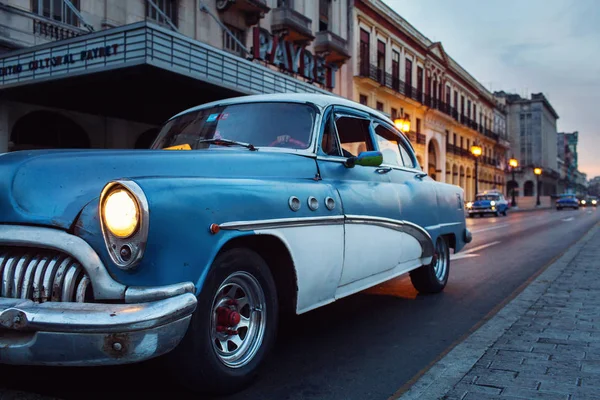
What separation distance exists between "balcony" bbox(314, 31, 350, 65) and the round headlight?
25393mm

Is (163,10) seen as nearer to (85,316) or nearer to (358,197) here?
(358,197)

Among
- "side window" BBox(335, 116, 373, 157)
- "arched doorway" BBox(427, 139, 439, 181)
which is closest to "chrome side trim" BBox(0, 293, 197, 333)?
"side window" BBox(335, 116, 373, 157)

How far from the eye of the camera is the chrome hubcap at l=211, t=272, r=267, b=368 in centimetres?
273

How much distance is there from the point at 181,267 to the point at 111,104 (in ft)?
48.3

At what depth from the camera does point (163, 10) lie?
1848cm

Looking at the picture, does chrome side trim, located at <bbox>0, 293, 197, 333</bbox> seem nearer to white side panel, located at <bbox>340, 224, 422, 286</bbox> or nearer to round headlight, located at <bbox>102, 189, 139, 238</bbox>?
round headlight, located at <bbox>102, 189, 139, 238</bbox>

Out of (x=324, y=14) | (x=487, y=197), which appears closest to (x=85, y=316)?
(x=324, y=14)

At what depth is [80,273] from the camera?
2287mm

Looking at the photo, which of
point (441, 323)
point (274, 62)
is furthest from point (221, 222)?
point (274, 62)

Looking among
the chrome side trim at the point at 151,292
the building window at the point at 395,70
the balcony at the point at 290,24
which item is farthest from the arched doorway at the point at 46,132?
the building window at the point at 395,70

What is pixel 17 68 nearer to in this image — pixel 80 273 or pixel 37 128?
pixel 37 128

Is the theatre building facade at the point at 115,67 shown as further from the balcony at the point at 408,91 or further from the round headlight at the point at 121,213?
the balcony at the point at 408,91

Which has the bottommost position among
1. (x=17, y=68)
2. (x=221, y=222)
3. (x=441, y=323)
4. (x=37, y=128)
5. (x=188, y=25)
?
(x=441, y=323)

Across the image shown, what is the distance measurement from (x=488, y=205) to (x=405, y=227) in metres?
28.1
